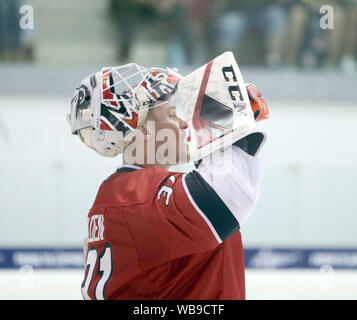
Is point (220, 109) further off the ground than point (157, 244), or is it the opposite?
point (220, 109)

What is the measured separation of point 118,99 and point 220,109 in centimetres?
25

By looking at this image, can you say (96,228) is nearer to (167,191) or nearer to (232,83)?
(167,191)

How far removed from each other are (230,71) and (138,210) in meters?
0.28

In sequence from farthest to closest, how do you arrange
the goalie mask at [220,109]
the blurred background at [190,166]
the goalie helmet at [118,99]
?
the blurred background at [190,166] < the goalie helmet at [118,99] < the goalie mask at [220,109]

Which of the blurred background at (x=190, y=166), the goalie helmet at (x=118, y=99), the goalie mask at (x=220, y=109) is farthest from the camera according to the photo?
the blurred background at (x=190, y=166)

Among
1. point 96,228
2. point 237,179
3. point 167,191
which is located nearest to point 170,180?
point 167,191

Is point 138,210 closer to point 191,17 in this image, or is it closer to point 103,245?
point 103,245

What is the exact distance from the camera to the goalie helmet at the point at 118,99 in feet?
3.82

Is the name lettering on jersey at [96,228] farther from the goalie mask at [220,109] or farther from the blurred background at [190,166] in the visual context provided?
the blurred background at [190,166]

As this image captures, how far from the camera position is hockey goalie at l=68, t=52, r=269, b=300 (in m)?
0.98

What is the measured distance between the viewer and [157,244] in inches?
42.8

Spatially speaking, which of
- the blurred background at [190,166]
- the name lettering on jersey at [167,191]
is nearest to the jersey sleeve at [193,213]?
the name lettering on jersey at [167,191]

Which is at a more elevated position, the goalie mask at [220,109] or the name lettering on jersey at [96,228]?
the goalie mask at [220,109]

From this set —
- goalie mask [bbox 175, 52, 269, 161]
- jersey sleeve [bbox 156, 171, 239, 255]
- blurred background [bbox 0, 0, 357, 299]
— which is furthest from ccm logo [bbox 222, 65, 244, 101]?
blurred background [bbox 0, 0, 357, 299]
